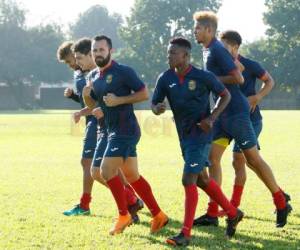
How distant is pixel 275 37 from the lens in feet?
267

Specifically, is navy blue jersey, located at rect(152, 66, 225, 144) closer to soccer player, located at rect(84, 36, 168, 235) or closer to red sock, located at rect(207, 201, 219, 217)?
soccer player, located at rect(84, 36, 168, 235)

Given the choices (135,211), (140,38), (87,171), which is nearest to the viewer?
(135,211)

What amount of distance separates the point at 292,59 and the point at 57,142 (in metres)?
58.2

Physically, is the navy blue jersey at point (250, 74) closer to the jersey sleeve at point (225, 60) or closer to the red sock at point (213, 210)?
the jersey sleeve at point (225, 60)

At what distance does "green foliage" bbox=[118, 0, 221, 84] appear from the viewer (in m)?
87.3

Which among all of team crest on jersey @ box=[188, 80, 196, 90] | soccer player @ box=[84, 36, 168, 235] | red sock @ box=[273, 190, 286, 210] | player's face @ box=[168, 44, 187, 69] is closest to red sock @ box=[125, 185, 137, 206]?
soccer player @ box=[84, 36, 168, 235]

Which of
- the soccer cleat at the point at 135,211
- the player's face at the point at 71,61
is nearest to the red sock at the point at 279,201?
the soccer cleat at the point at 135,211

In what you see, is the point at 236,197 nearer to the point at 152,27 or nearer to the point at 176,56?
the point at 176,56

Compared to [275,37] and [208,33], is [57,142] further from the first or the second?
[275,37]

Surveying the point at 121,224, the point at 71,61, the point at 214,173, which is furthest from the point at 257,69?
the point at 121,224

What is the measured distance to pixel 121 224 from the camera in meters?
7.29

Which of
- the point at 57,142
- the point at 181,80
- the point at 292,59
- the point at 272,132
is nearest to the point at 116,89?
the point at 181,80

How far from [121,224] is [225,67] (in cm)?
195

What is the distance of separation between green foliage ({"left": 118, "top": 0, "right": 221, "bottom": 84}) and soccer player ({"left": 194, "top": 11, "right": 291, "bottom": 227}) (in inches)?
3098
